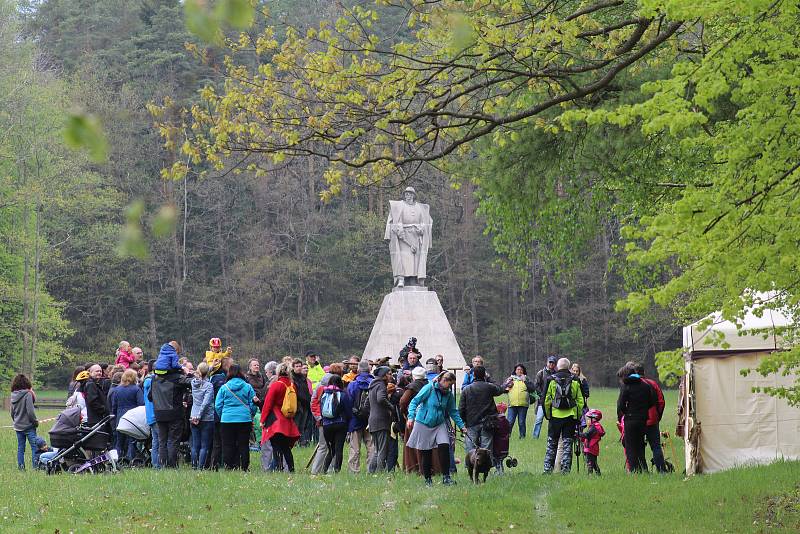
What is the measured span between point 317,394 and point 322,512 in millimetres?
3794

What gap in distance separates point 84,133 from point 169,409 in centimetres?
1171

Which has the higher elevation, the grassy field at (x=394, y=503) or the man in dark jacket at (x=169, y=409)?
the man in dark jacket at (x=169, y=409)

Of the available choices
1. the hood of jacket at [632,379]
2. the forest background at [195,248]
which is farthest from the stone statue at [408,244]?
the hood of jacket at [632,379]

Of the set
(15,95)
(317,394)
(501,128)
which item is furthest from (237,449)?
(15,95)

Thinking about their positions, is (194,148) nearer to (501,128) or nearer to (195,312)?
(501,128)

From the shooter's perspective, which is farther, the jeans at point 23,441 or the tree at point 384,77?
the jeans at point 23,441

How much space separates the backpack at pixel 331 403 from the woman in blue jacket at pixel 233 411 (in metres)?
0.93

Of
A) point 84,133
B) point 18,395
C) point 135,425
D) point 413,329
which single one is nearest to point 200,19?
point 84,133

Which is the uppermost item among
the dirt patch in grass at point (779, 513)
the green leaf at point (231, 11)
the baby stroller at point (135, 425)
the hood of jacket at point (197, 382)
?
the green leaf at point (231, 11)

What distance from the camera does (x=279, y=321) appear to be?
49.4m

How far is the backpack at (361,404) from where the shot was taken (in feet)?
45.5

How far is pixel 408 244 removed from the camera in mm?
29719

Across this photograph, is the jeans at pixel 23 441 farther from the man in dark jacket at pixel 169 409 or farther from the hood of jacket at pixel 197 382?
the hood of jacket at pixel 197 382

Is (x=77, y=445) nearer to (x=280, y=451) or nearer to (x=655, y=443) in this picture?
(x=280, y=451)
